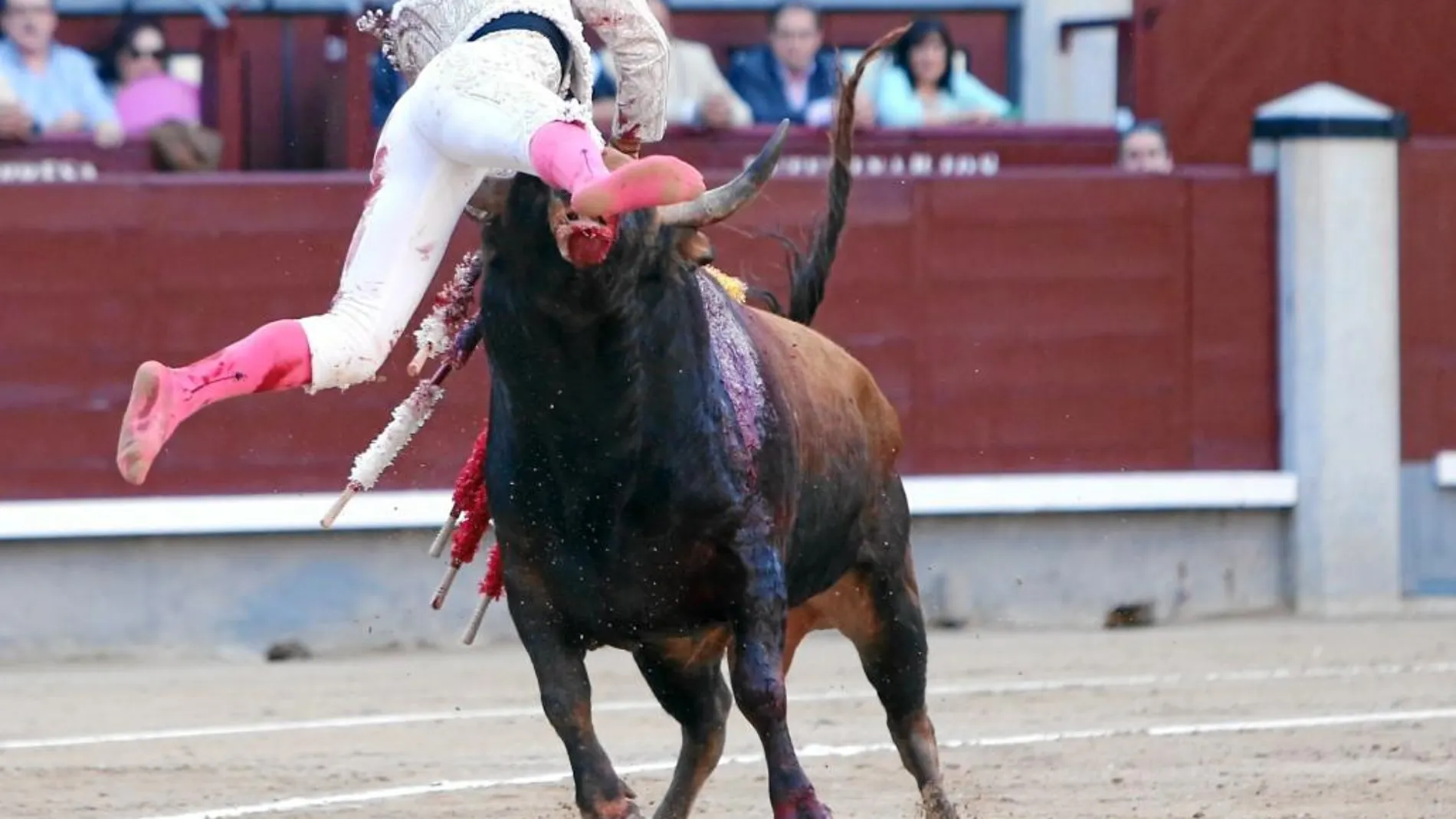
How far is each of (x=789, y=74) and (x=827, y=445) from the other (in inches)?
190

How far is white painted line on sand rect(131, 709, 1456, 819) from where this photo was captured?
5.89 metres

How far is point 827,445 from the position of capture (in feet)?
16.3

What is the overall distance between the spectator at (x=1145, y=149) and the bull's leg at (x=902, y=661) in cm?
446

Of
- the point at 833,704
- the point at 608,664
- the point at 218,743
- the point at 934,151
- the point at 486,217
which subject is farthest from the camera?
the point at 934,151

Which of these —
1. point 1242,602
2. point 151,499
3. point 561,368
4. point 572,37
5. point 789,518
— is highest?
point 572,37

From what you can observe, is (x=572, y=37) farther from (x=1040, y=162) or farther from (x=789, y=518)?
(x=1040, y=162)

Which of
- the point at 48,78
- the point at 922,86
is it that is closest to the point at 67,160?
the point at 48,78

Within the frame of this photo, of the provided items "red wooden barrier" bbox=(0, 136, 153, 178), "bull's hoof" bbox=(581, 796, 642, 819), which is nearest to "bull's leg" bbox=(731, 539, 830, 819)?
"bull's hoof" bbox=(581, 796, 642, 819)

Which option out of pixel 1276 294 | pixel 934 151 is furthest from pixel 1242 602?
pixel 934 151

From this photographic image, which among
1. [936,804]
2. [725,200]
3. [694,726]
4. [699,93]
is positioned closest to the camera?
[725,200]

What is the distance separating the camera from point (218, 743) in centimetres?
686

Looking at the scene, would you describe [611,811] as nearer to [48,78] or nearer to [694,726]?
[694,726]

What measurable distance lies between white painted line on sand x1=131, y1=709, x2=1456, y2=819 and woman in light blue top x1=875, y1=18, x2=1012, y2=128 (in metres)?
3.14

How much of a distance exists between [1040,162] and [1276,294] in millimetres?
907
